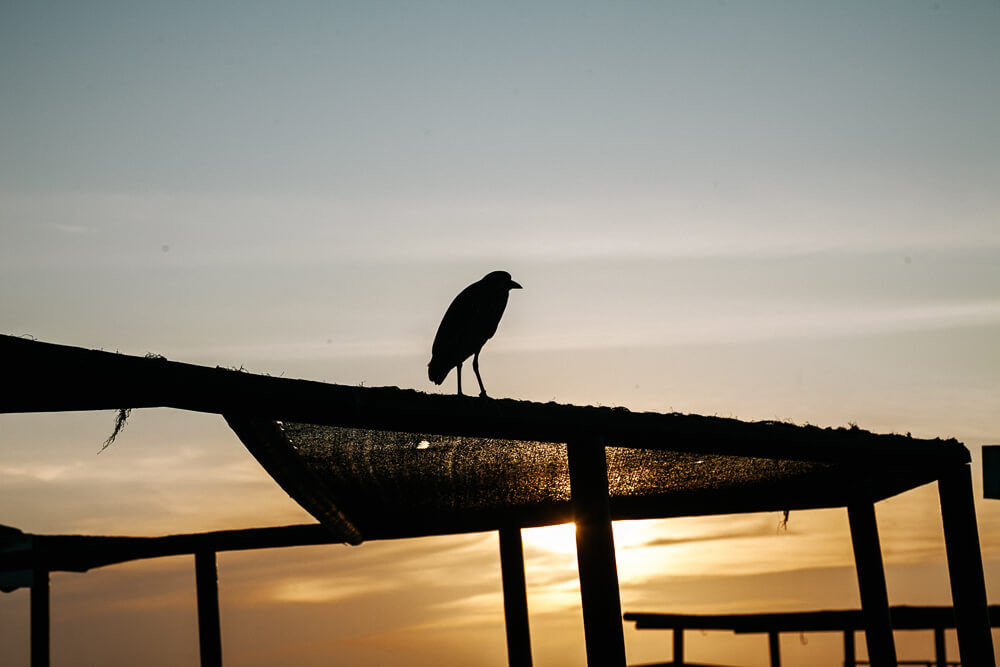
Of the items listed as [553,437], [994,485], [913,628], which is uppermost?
[553,437]

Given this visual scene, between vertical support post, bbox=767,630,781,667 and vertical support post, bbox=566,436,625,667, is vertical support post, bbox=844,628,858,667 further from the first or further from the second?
vertical support post, bbox=566,436,625,667

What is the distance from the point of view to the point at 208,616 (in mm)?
9258

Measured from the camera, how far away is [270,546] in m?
9.02

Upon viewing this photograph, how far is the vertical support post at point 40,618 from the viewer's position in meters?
8.67

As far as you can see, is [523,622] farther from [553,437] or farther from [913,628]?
[913,628]

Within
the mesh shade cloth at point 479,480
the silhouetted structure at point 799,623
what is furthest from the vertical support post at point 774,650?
the mesh shade cloth at point 479,480

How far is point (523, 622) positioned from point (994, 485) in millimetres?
4366

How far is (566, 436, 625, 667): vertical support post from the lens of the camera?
16.8ft

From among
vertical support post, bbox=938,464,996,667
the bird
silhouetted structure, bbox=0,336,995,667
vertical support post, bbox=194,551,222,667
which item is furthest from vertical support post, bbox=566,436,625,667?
vertical support post, bbox=194,551,222,667

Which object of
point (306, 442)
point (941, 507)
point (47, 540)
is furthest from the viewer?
point (47, 540)

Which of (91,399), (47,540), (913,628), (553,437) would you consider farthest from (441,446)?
(913,628)

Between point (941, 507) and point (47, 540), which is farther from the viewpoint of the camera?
point (47, 540)

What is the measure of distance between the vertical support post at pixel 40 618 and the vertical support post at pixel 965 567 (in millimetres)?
6935

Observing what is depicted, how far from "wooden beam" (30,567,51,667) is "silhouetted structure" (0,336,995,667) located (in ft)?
0.08
